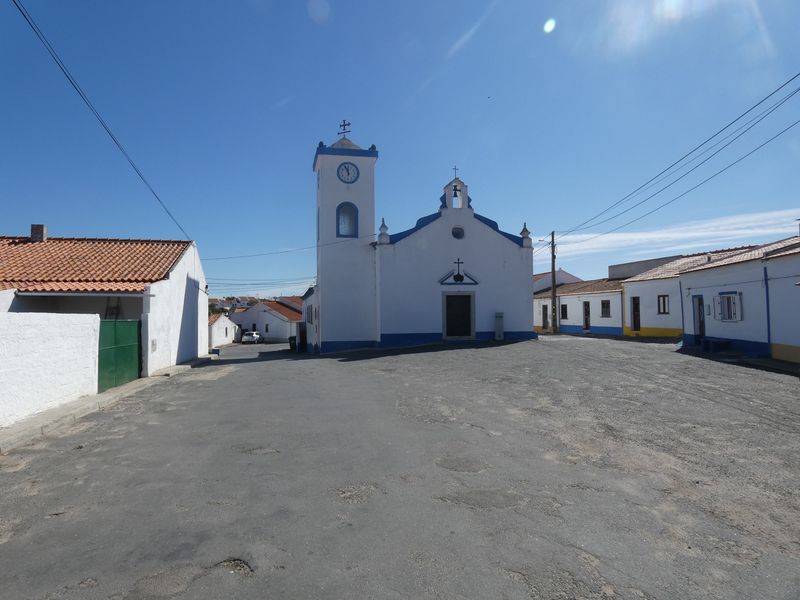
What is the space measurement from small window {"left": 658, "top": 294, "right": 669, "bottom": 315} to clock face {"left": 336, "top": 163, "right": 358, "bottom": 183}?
18.3 meters

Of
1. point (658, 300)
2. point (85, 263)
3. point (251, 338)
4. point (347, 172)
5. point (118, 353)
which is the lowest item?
point (251, 338)

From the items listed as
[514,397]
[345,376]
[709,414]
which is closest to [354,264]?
[345,376]

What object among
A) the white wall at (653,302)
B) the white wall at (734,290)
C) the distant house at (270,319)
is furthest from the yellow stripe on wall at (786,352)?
the distant house at (270,319)

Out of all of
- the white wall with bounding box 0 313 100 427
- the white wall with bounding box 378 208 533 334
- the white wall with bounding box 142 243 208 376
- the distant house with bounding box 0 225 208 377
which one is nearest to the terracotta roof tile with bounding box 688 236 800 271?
the white wall with bounding box 378 208 533 334

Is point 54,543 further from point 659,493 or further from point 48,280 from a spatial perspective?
point 48,280

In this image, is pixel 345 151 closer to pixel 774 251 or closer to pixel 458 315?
pixel 458 315

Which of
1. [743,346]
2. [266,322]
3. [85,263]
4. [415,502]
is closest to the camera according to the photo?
[415,502]

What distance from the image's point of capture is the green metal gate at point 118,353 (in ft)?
39.1

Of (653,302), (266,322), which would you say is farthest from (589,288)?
(266,322)

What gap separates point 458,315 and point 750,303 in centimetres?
1195

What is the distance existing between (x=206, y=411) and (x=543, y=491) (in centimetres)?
670

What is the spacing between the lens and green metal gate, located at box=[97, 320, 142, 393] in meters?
11.9

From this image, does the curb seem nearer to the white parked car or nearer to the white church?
the white church

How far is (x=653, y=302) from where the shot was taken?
3006cm
